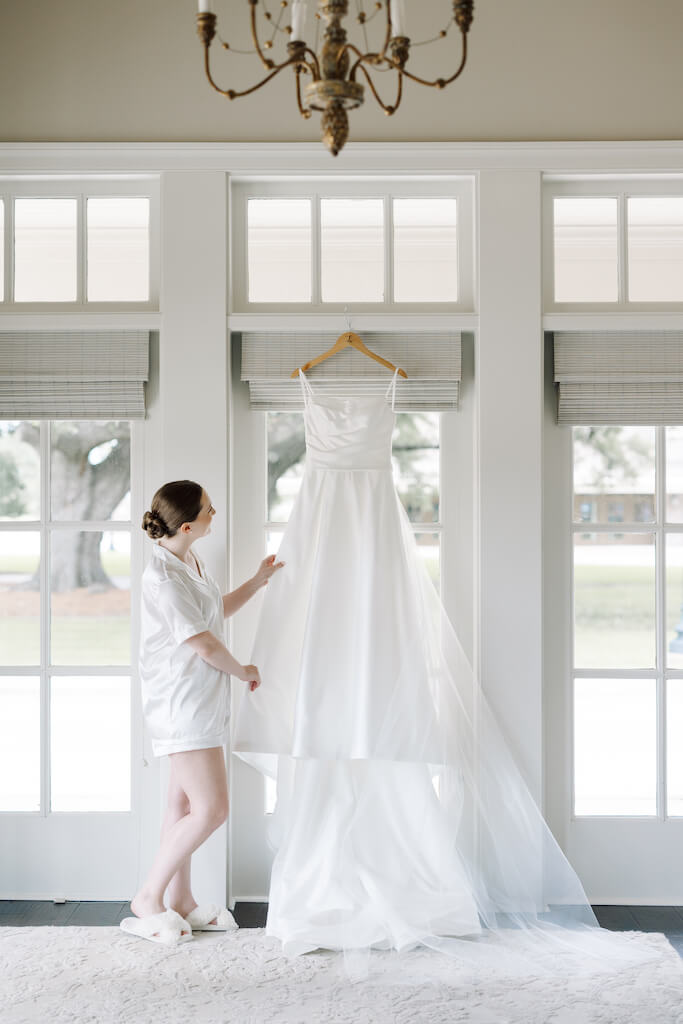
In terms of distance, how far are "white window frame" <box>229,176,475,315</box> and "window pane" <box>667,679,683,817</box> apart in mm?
1516

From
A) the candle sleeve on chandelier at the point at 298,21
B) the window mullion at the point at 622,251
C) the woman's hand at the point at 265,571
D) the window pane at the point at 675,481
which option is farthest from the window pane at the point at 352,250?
the candle sleeve on chandelier at the point at 298,21

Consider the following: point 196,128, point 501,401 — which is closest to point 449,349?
point 501,401

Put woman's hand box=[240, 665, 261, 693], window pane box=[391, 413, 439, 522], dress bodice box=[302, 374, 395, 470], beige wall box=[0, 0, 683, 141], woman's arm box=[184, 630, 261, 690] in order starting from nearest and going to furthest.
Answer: woman's arm box=[184, 630, 261, 690] → woman's hand box=[240, 665, 261, 693] → dress bodice box=[302, 374, 395, 470] → beige wall box=[0, 0, 683, 141] → window pane box=[391, 413, 439, 522]

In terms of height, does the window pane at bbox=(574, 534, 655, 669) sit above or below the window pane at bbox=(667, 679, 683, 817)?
above

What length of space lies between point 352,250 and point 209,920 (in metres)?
2.27

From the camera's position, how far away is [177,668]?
2.65 m

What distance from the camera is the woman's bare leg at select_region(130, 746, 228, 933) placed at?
8.73ft

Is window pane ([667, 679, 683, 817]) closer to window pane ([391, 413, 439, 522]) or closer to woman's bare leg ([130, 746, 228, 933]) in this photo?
window pane ([391, 413, 439, 522])

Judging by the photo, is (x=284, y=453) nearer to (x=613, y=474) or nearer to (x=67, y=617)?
(x=67, y=617)

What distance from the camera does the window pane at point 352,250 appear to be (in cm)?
306

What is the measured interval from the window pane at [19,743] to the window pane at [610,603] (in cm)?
193

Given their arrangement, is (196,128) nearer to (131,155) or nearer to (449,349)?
(131,155)

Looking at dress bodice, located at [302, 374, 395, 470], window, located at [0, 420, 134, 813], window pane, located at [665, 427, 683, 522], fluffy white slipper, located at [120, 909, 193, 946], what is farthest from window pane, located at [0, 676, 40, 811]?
window pane, located at [665, 427, 683, 522]

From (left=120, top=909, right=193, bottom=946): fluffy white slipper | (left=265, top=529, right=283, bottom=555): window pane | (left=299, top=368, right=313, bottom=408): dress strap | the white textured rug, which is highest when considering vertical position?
(left=299, top=368, right=313, bottom=408): dress strap
